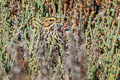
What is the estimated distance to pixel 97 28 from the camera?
2.43 metres

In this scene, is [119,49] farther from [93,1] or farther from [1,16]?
[1,16]

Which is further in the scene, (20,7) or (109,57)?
(20,7)

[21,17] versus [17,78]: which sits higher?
[21,17]

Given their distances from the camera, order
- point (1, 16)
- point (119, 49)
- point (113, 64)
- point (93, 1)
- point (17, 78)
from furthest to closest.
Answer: point (93, 1)
point (1, 16)
point (119, 49)
point (113, 64)
point (17, 78)

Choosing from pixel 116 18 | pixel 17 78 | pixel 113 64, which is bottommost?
pixel 113 64

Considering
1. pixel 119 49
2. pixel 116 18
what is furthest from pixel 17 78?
pixel 116 18

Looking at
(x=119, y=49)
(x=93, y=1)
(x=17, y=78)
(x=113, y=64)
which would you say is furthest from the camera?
(x=93, y=1)

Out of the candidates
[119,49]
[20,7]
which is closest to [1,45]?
[20,7]

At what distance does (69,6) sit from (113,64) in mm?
944

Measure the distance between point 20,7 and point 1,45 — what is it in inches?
27.1

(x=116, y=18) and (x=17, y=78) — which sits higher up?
(x=116, y=18)

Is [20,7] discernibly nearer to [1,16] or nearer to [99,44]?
[1,16]

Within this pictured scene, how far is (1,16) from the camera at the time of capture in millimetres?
2523

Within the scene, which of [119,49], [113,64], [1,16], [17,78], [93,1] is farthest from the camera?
[93,1]
